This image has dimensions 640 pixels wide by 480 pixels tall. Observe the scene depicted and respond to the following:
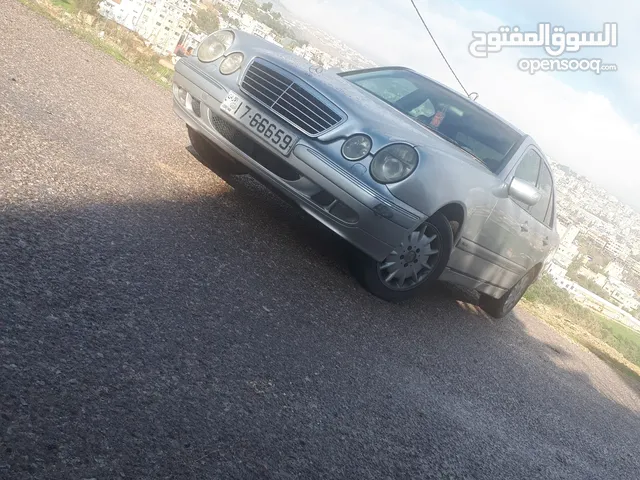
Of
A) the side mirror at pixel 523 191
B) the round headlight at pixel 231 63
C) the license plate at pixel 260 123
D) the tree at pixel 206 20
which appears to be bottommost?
the tree at pixel 206 20

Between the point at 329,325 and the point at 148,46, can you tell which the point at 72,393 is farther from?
the point at 148,46

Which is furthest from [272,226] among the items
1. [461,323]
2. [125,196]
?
[461,323]

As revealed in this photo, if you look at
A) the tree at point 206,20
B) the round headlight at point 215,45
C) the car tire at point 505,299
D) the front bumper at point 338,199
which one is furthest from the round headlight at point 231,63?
the tree at point 206,20

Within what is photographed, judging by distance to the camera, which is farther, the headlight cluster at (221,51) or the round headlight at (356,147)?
the headlight cluster at (221,51)

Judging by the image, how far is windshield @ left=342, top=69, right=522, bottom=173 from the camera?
5.36 m

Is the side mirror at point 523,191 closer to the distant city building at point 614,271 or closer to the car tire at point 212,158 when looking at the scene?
the car tire at point 212,158

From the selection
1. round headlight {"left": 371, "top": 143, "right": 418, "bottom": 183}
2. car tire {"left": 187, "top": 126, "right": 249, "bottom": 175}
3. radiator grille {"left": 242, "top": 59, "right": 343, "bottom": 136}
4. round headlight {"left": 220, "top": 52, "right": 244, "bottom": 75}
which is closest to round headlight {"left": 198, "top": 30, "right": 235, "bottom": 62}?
round headlight {"left": 220, "top": 52, "right": 244, "bottom": 75}

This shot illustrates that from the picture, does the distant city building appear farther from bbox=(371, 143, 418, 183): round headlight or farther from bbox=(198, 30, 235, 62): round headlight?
bbox=(371, 143, 418, 183): round headlight

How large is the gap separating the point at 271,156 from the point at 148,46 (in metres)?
9.46

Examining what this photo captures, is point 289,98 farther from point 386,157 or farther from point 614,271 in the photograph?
point 614,271

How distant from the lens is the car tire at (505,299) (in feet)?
22.7

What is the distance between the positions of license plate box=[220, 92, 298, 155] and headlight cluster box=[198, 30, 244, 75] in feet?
0.97

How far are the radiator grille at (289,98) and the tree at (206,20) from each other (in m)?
17.4

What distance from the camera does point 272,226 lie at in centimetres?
489
